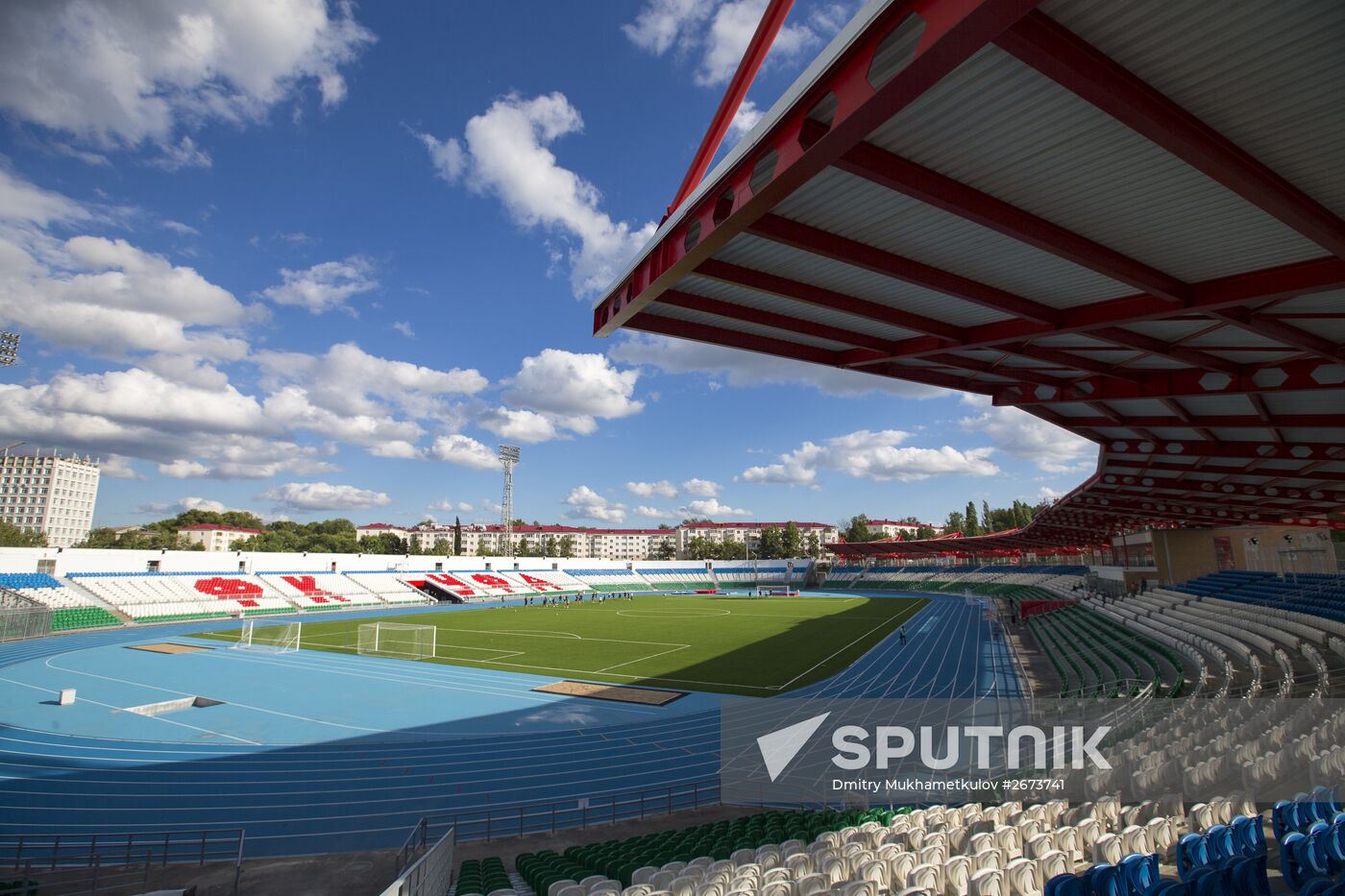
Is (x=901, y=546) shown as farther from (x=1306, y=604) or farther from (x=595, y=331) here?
(x=595, y=331)

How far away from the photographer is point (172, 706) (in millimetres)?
22125

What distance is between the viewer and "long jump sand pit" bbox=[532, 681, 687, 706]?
932 inches

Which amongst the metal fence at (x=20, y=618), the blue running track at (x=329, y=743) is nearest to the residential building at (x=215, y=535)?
the metal fence at (x=20, y=618)

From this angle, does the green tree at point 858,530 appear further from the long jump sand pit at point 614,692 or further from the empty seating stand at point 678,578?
the long jump sand pit at point 614,692

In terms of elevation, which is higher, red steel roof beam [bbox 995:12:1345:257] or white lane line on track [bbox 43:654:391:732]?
red steel roof beam [bbox 995:12:1345:257]

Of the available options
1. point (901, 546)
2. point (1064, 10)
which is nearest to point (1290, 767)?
point (1064, 10)

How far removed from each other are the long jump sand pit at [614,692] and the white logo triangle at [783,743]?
5.46 meters

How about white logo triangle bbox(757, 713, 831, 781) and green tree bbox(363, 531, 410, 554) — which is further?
green tree bbox(363, 531, 410, 554)

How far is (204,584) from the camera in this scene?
52000 millimetres

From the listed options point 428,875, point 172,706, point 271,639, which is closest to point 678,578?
point 271,639

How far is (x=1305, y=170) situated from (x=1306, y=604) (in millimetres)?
25941

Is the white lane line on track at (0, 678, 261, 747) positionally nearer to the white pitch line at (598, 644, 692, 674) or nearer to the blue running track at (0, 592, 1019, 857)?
the blue running track at (0, 592, 1019, 857)

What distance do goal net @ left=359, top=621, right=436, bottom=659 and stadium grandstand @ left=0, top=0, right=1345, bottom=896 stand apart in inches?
81.5

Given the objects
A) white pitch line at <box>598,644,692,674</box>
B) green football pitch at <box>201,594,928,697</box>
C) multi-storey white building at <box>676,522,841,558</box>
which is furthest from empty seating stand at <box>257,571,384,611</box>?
multi-storey white building at <box>676,522,841,558</box>
